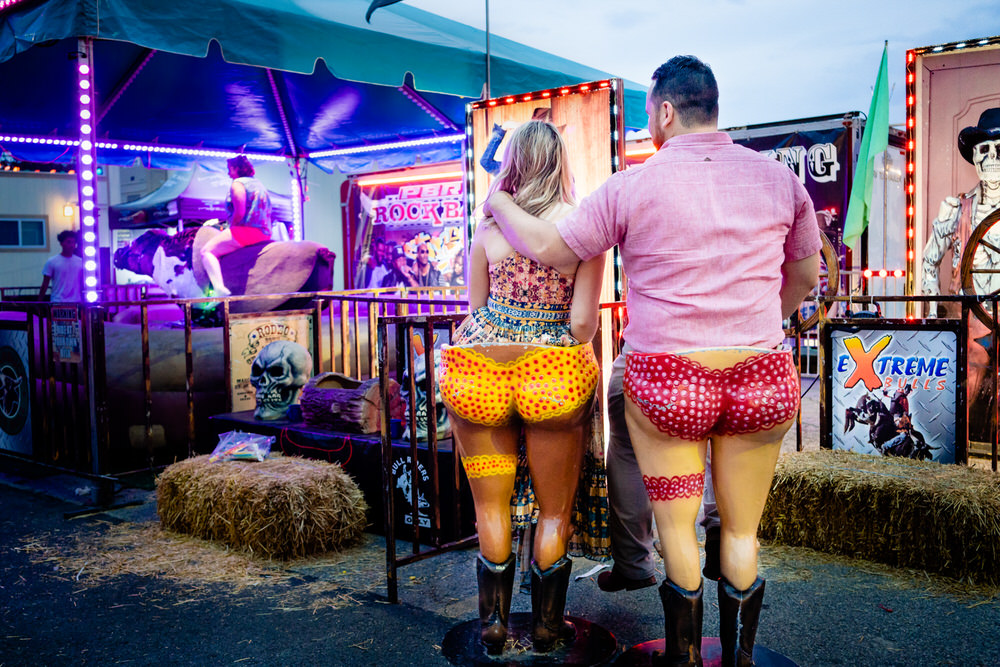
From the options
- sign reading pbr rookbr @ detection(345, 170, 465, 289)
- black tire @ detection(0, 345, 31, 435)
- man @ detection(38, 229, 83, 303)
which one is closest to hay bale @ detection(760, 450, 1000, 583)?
black tire @ detection(0, 345, 31, 435)

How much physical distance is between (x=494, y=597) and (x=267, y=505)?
5.98 ft

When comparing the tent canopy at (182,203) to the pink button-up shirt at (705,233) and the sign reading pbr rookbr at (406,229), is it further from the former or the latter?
the pink button-up shirt at (705,233)

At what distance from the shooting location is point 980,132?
6.60 meters

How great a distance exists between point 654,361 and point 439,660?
A: 59.1 inches

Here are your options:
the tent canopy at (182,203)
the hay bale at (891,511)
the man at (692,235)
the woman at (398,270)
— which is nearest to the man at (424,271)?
the woman at (398,270)

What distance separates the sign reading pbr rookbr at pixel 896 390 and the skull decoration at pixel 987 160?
8.72ft

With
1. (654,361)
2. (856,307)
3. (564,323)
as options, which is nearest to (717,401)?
(654,361)

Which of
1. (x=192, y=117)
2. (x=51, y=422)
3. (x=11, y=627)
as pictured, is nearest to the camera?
Answer: (x=11, y=627)

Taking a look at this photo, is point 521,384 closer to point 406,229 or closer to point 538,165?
point 538,165

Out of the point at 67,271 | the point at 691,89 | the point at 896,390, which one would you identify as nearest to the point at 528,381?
the point at 691,89

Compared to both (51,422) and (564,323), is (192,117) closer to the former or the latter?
(51,422)

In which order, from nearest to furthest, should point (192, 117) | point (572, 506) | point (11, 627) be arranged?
point (572, 506) → point (11, 627) → point (192, 117)

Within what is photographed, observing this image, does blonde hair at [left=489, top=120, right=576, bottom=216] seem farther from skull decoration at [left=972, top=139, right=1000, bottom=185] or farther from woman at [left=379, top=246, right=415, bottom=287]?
woman at [left=379, top=246, right=415, bottom=287]

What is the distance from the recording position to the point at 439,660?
3.15 m
